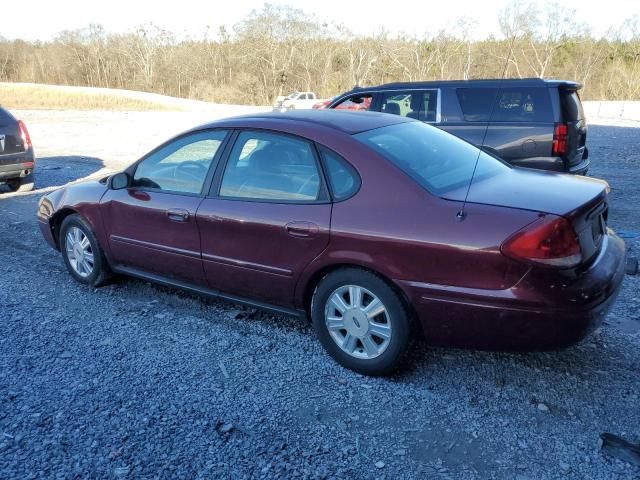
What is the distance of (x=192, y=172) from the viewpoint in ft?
13.8

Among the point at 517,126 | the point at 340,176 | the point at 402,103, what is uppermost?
the point at 402,103

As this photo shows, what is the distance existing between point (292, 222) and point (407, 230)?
0.77 metres

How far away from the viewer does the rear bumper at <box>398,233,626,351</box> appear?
2.86 meters

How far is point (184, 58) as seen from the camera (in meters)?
70.7

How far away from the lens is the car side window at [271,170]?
359 cm

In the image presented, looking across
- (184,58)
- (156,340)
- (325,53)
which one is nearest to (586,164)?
(156,340)

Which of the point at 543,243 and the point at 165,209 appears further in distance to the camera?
the point at 165,209

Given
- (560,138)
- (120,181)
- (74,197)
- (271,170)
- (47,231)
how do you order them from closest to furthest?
(271,170), (120,181), (74,197), (47,231), (560,138)

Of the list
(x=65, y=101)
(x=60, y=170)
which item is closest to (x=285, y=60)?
(x=65, y=101)

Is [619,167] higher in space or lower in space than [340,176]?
lower

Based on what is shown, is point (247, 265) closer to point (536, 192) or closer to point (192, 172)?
point (192, 172)

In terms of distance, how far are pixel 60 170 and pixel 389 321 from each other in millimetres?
10491

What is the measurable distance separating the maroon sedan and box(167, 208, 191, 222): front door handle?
12mm

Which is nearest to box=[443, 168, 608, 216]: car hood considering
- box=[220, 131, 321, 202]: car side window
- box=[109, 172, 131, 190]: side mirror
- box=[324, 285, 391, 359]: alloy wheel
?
box=[324, 285, 391, 359]: alloy wheel
